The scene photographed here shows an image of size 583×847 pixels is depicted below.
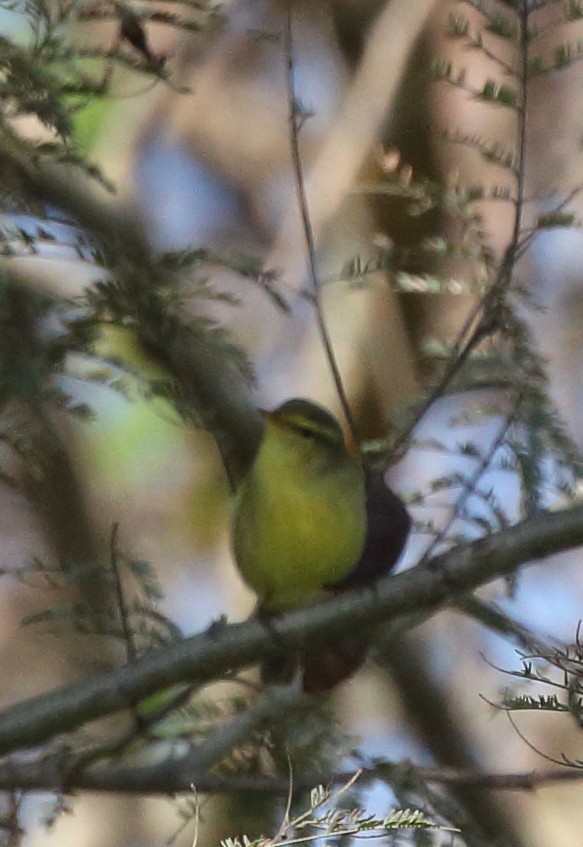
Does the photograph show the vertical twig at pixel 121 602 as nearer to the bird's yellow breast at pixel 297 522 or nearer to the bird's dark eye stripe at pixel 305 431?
the bird's yellow breast at pixel 297 522

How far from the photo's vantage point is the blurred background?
474 centimetres

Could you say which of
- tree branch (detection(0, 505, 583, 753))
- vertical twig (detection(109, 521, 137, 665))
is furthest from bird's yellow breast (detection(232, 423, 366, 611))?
vertical twig (detection(109, 521, 137, 665))

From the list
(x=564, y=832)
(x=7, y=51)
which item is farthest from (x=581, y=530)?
(x=564, y=832)

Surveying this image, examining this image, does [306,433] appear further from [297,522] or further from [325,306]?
[325,306]

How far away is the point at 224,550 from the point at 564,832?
171 centimetres

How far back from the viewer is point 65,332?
2561mm

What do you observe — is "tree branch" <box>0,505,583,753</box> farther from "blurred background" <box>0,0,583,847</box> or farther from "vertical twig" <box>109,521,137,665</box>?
"blurred background" <box>0,0,583,847</box>

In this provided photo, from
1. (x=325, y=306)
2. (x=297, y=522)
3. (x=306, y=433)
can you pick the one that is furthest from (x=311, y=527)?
(x=325, y=306)

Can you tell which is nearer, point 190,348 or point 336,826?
point 336,826

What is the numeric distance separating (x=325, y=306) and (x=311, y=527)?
7.97ft

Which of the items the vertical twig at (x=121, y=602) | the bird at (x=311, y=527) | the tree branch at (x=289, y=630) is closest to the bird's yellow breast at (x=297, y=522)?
the bird at (x=311, y=527)

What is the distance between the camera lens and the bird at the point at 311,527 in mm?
3023

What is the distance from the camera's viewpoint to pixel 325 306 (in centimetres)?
547

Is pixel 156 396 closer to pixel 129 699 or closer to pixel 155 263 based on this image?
pixel 155 263
